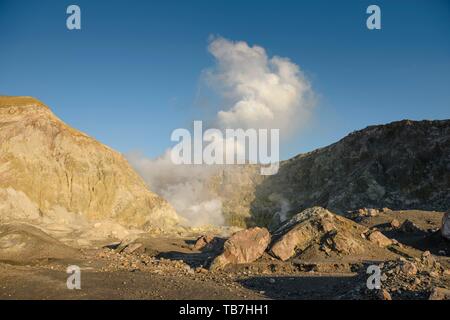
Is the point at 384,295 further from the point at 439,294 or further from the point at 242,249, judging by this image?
the point at 242,249

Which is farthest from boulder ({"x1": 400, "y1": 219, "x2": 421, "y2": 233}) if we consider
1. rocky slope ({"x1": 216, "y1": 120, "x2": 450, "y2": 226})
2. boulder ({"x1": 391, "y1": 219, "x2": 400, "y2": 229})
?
rocky slope ({"x1": 216, "y1": 120, "x2": 450, "y2": 226})

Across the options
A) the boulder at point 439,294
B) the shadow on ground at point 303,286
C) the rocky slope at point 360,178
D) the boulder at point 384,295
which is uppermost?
the rocky slope at point 360,178

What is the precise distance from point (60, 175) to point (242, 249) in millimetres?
35137

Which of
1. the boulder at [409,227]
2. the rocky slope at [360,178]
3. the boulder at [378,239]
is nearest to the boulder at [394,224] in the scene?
the boulder at [409,227]

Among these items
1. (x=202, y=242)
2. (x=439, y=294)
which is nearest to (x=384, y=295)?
(x=439, y=294)

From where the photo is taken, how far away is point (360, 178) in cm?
5703

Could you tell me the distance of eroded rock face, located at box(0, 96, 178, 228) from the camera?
4544 cm

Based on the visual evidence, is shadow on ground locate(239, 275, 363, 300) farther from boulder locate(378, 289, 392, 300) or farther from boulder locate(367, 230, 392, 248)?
boulder locate(367, 230, 392, 248)

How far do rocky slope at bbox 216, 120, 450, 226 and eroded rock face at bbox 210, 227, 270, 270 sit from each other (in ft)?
105

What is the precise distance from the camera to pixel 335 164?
6844 cm

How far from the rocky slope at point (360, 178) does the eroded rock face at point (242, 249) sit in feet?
105

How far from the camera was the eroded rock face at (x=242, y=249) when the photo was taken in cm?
2112

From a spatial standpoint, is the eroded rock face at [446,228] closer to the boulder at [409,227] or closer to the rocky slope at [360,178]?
the boulder at [409,227]

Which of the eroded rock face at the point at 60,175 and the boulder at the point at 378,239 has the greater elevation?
the eroded rock face at the point at 60,175
